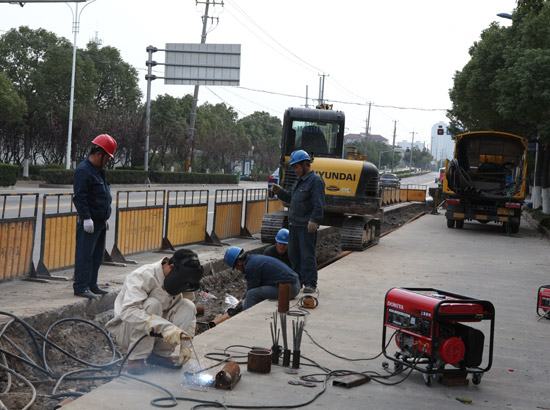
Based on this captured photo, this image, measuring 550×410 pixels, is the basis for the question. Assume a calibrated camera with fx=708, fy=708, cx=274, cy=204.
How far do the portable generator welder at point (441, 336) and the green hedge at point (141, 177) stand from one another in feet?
111

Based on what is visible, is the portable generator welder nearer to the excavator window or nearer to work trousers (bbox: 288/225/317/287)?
work trousers (bbox: 288/225/317/287)

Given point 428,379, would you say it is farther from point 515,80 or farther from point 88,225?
point 515,80

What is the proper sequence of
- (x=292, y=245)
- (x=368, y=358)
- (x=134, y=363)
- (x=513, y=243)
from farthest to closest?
(x=513, y=243) → (x=292, y=245) → (x=368, y=358) → (x=134, y=363)

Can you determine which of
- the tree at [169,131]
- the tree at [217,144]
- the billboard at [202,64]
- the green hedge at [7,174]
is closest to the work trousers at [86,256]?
the green hedge at [7,174]

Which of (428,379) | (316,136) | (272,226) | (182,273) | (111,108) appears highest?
(111,108)

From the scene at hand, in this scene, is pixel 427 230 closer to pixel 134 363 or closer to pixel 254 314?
pixel 254 314

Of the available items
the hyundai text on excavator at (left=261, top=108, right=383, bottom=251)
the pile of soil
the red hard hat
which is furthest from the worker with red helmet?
the hyundai text on excavator at (left=261, top=108, right=383, bottom=251)

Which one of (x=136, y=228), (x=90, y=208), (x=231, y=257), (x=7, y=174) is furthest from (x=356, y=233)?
(x=7, y=174)

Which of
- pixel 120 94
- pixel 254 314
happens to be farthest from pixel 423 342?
pixel 120 94

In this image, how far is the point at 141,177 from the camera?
46344mm

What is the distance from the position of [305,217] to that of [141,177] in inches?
1470

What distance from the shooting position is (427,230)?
963 inches

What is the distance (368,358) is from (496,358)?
1354 millimetres

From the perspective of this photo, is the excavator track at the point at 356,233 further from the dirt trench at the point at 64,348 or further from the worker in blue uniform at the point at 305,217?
A: the worker in blue uniform at the point at 305,217
